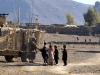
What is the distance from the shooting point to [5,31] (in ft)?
109

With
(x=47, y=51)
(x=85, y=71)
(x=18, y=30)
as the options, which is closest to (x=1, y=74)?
(x=85, y=71)

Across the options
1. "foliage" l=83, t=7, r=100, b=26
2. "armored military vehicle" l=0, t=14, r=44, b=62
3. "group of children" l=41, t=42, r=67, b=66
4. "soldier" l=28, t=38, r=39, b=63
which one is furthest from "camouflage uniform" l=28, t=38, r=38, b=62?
"foliage" l=83, t=7, r=100, b=26

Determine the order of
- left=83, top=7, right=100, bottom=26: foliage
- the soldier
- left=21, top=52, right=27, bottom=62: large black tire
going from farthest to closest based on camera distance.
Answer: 1. left=83, top=7, right=100, bottom=26: foliage
2. left=21, top=52, right=27, bottom=62: large black tire
3. the soldier

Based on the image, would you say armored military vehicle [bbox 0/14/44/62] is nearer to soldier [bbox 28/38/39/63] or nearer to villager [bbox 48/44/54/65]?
soldier [bbox 28/38/39/63]

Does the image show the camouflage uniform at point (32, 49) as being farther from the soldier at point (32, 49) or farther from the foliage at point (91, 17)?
the foliage at point (91, 17)

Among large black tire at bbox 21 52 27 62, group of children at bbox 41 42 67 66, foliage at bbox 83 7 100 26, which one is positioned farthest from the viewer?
foliage at bbox 83 7 100 26

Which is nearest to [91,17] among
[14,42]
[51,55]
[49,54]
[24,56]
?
[24,56]

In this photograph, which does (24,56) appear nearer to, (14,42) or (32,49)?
(32,49)

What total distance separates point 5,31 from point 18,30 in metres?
0.95

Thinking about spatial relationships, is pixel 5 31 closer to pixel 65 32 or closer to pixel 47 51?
pixel 47 51

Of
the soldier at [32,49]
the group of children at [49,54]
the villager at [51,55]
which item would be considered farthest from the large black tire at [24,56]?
the villager at [51,55]

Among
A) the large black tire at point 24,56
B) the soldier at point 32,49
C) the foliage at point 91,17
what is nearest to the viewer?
the soldier at point 32,49

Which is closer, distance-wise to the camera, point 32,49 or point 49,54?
point 49,54

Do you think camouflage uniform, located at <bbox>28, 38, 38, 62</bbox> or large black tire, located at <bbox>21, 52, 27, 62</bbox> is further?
large black tire, located at <bbox>21, 52, 27, 62</bbox>
